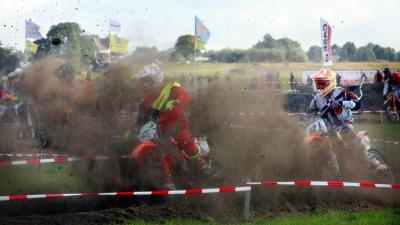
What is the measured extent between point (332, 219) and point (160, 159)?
3.43 metres

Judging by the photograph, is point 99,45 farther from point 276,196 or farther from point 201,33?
point 276,196

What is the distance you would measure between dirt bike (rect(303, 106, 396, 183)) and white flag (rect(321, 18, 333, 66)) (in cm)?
783

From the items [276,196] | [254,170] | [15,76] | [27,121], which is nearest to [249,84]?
[254,170]

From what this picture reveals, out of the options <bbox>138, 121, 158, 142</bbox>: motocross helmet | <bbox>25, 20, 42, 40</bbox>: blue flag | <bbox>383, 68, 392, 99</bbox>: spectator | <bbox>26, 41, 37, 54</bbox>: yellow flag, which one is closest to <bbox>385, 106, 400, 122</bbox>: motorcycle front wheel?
<bbox>383, 68, 392, 99</bbox>: spectator

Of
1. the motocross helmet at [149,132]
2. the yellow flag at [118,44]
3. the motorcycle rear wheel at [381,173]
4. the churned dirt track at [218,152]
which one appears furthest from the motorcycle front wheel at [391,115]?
the motocross helmet at [149,132]

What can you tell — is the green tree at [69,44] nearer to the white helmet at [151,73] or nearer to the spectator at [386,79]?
the white helmet at [151,73]

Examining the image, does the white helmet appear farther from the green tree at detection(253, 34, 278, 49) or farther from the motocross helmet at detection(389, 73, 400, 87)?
the motocross helmet at detection(389, 73, 400, 87)

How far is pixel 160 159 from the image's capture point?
34.1ft

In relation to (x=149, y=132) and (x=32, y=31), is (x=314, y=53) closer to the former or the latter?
(x=149, y=132)

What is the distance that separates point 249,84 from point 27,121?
340 inches

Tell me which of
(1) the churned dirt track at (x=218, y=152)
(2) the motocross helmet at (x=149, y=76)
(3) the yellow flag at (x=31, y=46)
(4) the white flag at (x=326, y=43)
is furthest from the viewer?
(4) the white flag at (x=326, y=43)

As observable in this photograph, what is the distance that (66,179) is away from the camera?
11.4m

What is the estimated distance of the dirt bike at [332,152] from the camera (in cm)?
1103

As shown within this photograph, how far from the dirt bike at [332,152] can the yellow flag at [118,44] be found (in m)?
4.27
